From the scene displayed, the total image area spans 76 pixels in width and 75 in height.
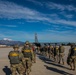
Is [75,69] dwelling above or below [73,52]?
below

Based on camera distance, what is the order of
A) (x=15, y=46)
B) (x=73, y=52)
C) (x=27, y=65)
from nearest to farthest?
(x=15, y=46) < (x=27, y=65) < (x=73, y=52)

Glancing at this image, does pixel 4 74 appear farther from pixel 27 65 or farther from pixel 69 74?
pixel 69 74

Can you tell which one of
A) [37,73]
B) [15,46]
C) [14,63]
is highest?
[15,46]

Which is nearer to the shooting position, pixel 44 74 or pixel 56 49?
pixel 44 74

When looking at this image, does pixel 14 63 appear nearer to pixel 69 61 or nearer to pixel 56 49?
pixel 69 61

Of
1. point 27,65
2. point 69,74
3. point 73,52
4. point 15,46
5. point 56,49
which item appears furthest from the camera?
point 56,49

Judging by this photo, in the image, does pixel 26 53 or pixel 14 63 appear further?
pixel 26 53

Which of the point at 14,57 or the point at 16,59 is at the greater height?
the point at 14,57

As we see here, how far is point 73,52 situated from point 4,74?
492 centimetres

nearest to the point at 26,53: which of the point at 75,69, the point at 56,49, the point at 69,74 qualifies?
the point at 69,74

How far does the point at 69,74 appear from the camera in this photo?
599 inches

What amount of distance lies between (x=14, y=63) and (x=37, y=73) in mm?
4263

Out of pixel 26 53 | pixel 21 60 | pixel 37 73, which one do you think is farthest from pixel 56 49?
pixel 21 60

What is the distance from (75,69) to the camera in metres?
17.4
